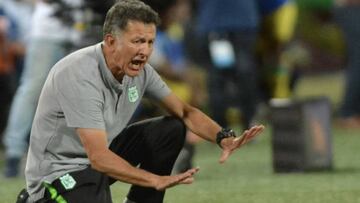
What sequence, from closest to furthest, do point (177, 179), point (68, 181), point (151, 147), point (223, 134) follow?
point (177, 179) → point (68, 181) → point (223, 134) → point (151, 147)

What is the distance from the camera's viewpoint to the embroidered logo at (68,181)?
22.0 feet

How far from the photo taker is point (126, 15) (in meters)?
6.57

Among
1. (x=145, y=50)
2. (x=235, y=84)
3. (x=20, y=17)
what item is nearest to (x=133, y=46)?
(x=145, y=50)

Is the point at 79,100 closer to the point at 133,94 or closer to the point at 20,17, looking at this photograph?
the point at 133,94

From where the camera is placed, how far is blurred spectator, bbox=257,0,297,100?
12.9m

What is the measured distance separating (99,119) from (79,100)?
0.46ft

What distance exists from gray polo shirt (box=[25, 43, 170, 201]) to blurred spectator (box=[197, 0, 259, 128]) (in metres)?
5.12

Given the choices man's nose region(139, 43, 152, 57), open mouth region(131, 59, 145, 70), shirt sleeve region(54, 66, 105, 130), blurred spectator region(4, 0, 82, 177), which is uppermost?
man's nose region(139, 43, 152, 57)

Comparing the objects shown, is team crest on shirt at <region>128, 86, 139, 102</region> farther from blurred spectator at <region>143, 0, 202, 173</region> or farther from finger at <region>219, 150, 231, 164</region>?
blurred spectator at <region>143, 0, 202, 173</region>

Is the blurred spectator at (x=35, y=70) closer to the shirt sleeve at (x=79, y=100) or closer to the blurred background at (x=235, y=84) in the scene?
the blurred background at (x=235, y=84)

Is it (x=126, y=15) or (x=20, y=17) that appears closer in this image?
(x=126, y=15)

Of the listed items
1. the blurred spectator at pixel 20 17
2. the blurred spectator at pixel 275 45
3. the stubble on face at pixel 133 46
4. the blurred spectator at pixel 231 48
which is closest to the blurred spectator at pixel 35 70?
the blurred spectator at pixel 231 48

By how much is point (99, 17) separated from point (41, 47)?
0.86m

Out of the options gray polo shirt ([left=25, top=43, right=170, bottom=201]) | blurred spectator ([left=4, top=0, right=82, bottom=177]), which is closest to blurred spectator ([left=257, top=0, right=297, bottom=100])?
blurred spectator ([left=4, top=0, right=82, bottom=177])
